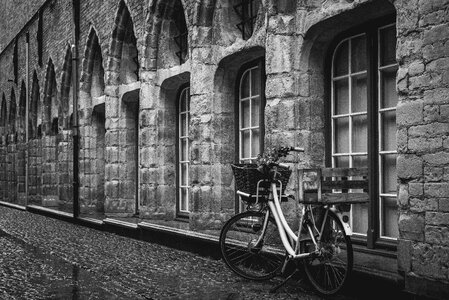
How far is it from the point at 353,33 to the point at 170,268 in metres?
3.17

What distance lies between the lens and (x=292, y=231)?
608 cm

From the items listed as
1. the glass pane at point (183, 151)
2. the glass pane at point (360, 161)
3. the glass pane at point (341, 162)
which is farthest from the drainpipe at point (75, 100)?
the glass pane at point (360, 161)

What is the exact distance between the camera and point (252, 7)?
8578 millimetres

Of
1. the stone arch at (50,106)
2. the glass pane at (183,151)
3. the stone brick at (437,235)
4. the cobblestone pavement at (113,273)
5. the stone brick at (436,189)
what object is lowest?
the cobblestone pavement at (113,273)

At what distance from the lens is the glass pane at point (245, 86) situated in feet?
28.9

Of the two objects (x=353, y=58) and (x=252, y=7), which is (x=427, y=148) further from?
(x=252, y=7)

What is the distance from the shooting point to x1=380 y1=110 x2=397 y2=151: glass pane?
6.24m

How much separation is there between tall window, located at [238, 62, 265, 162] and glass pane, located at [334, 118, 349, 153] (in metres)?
1.54

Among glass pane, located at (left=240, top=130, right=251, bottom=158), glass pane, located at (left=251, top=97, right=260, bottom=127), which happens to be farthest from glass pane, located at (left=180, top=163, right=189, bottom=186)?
glass pane, located at (left=251, top=97, right=260, bottom=127)

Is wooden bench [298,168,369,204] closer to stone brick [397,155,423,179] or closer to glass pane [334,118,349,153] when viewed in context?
stone brick [397,155,423,179]

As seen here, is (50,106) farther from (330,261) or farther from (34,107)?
(330,261)

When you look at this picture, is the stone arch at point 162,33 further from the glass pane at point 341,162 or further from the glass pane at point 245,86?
the glass pane at point 341,162

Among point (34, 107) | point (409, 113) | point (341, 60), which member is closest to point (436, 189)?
point (409, 113)

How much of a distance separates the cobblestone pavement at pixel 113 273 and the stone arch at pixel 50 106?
27.4ft
